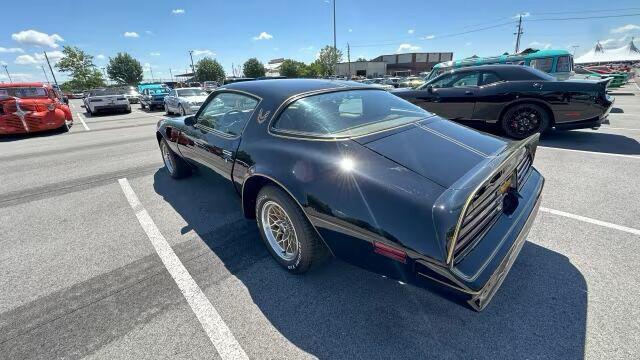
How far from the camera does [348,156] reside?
192 centimetres

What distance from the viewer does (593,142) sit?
585 cm

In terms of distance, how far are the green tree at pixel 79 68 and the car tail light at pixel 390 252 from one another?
71390mm

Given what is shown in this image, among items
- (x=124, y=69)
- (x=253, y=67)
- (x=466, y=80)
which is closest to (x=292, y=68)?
(x=253, y=67)

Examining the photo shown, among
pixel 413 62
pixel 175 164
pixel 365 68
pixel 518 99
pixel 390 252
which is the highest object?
pixel 413 62

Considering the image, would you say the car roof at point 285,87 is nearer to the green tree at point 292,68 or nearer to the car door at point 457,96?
the car door at point 457,96

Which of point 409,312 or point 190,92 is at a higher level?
point 190,92

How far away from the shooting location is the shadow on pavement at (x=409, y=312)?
67.1 inches

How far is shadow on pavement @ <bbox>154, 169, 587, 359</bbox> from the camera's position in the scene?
1.71 m

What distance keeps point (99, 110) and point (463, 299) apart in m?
19.2

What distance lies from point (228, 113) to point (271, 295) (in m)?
1.98

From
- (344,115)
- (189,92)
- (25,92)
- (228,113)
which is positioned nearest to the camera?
(344,115)

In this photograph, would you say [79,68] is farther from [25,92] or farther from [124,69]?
[25,92]

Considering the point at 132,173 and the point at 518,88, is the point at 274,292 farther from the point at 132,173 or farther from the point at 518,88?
the point at 518,88

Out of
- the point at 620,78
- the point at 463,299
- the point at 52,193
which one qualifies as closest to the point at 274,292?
the point at 463,299
